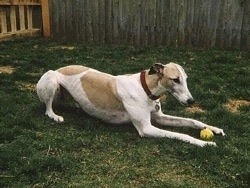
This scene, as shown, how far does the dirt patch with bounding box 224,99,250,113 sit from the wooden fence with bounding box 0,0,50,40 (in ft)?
23.1

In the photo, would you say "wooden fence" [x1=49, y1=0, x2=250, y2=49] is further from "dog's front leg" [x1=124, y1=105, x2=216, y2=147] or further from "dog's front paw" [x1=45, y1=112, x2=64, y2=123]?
"dog's front leg" [x1=124, y1=105, x2=216, y2=147]

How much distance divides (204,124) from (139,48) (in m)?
5.58

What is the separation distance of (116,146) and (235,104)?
2.49 m

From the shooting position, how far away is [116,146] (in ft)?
16.2

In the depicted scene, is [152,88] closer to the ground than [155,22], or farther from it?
closer to the ground

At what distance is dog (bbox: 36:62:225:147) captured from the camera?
5.12m

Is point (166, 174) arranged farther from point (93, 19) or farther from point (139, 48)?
point (93, 19)

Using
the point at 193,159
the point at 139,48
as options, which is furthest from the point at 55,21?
the point at 193,159

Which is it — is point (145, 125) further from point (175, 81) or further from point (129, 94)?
point (175, 81)

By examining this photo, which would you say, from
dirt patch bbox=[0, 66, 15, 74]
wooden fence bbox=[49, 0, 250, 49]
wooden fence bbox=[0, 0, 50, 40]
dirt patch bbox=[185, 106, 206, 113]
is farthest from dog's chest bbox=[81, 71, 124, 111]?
wooden fence bbox=[0, 0, 50, 40]

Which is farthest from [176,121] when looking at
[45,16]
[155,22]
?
[45,16]

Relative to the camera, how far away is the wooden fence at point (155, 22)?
34.9ft

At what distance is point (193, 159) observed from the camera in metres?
4.54

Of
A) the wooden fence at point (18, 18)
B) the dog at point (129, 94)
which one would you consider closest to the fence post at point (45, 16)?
the wooden fence at point (18, 18)
